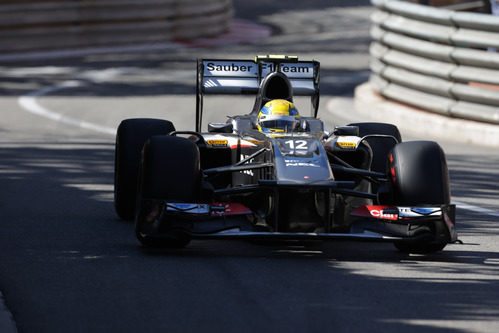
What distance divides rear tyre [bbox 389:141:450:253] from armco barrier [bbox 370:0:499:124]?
21.5 ft

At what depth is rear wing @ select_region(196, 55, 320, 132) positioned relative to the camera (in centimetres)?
1056

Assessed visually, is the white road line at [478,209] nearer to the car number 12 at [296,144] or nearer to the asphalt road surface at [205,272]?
the asphalt road surface at [205,272]

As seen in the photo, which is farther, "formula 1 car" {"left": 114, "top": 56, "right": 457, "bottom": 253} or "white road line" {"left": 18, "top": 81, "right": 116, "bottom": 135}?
"white road line" {"left": 18, "top": 81, "right": 116, "bottom": 135}

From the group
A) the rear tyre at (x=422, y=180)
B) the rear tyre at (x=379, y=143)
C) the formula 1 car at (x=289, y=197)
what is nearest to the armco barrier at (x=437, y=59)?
the rear tyre at (x=379, y=143)

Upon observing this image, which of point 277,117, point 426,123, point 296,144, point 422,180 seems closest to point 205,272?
point 296,144

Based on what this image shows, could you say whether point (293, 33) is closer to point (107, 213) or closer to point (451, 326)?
point (107, 213)

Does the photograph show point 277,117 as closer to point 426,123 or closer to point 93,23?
point 426,123

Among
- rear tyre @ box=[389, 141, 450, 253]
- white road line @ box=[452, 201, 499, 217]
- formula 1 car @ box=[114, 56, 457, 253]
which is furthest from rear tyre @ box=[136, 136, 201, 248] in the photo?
white road line @ box=[452, 201, 499, 217]

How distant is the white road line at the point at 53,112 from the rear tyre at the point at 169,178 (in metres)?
7.27

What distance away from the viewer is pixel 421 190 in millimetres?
8227

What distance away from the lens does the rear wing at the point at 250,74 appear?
34.7 feet

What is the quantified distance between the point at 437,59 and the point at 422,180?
834 centimetres

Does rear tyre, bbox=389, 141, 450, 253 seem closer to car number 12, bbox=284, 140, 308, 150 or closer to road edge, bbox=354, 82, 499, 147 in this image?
car number 12, bbox=284, 140, 308, 150

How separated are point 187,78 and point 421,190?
45.4 ft
